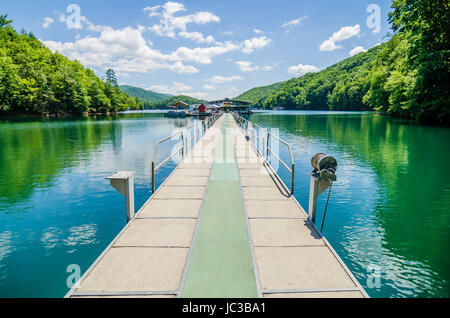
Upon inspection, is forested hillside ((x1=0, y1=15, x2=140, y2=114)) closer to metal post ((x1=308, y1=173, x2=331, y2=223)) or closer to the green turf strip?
the green turf strip

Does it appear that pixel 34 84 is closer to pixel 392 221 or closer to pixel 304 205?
pixel 304 205

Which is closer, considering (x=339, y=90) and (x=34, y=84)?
(x=34, y=84)

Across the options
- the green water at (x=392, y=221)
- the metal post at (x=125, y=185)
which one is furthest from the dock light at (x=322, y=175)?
the metal post at (x=125, y=185)

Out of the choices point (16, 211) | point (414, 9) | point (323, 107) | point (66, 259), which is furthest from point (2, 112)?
point (323, 107)

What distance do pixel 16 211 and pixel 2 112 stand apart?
59.3 meters

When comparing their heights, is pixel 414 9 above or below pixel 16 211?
above

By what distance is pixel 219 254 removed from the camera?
374cm

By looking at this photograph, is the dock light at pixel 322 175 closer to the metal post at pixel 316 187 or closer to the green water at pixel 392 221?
the metal post at pixel 316 187

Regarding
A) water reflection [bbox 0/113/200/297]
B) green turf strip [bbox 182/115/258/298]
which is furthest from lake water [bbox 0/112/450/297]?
green turf strip [bbox 182/115/258/298]

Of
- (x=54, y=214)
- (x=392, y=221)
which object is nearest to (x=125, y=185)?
(x=54, y=214)

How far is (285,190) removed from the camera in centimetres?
673

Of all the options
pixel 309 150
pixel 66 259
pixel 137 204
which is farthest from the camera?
pixel 309 150

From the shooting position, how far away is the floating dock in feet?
9.84
